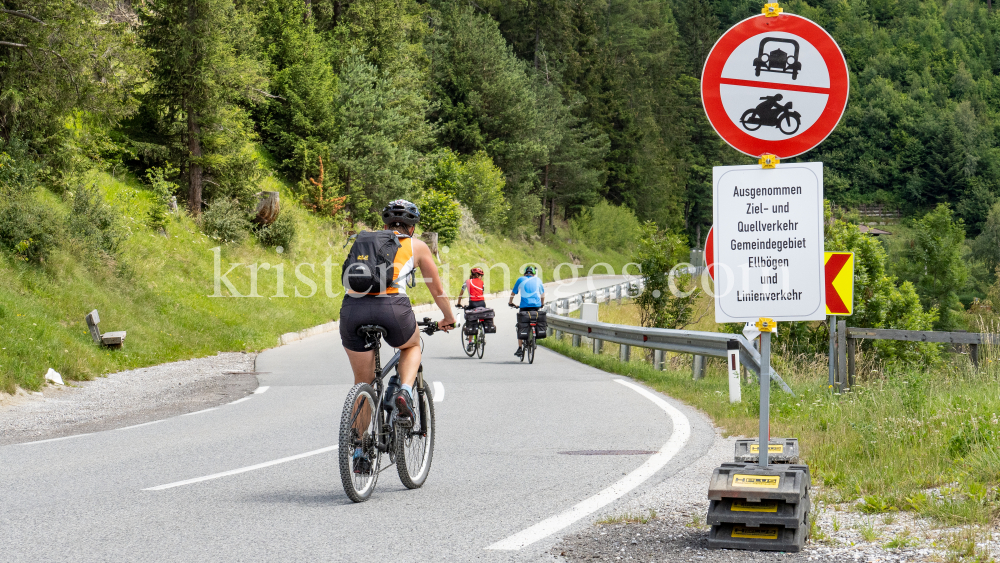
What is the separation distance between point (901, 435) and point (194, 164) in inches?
1040

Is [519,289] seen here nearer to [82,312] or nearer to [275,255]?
[82,312]

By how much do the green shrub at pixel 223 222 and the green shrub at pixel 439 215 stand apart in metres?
18.4

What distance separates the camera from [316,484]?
6633 mm

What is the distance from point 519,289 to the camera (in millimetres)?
18312

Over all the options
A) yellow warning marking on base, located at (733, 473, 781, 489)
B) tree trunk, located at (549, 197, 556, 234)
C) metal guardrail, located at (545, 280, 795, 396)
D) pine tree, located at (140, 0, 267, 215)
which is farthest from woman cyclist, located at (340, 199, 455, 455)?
tree trunk, located at (549, 197, 556, 234)

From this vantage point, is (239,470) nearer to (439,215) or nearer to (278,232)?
(278,232)

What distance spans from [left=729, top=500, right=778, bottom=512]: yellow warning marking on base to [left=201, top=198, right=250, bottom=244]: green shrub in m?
26.9

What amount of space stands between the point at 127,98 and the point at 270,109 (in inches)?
840

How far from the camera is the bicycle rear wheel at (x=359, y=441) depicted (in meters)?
5.65

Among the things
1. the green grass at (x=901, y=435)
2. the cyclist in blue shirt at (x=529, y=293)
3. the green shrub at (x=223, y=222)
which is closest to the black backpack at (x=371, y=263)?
the green grass at (x=901, y=435)

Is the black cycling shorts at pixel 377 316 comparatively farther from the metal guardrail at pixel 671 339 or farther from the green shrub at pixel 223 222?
the green shrub at pixel 223 222

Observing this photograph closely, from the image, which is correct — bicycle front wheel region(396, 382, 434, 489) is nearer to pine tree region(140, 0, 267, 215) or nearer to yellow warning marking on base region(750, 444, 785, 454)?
yellow warning marking on base region(750, 444, 785, 454)

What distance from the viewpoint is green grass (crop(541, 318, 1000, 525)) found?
5352 mm

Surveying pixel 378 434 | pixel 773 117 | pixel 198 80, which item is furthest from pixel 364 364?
pixel 198 80
